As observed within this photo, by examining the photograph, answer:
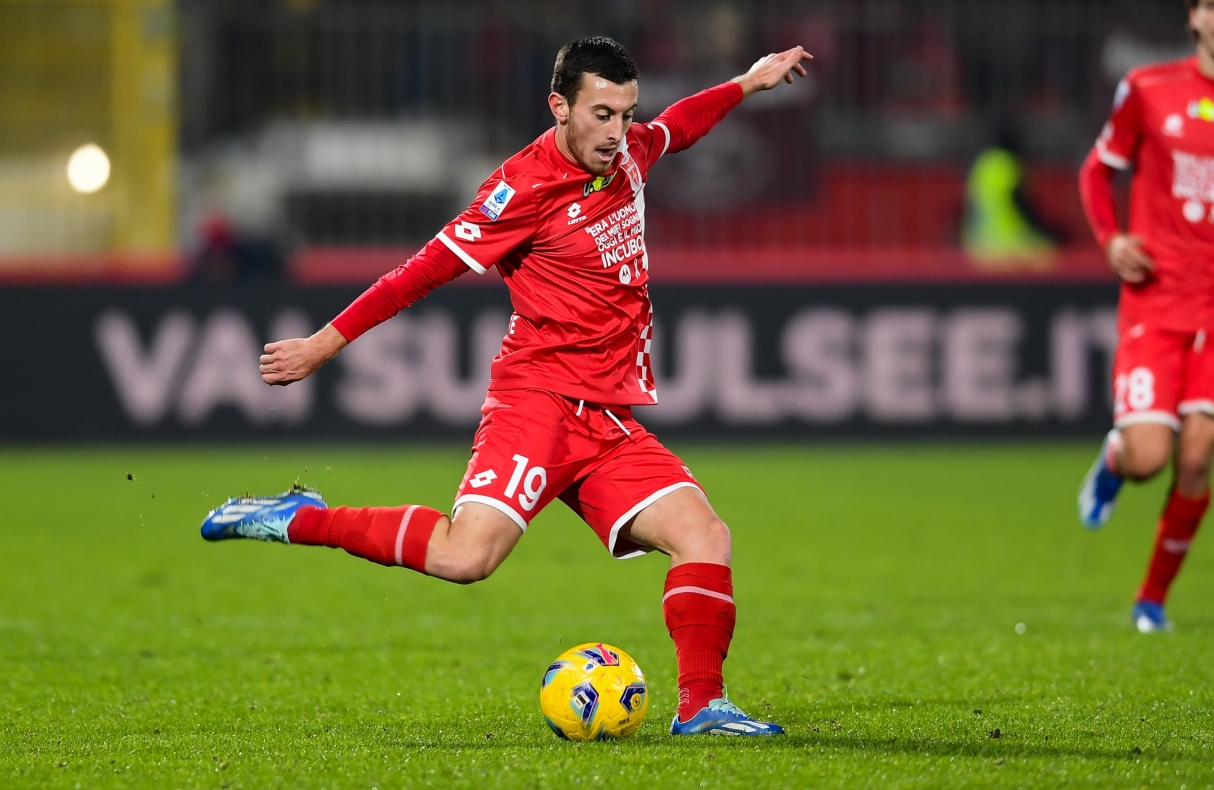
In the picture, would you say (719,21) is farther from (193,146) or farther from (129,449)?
(129,449)

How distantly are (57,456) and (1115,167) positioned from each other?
10239mm

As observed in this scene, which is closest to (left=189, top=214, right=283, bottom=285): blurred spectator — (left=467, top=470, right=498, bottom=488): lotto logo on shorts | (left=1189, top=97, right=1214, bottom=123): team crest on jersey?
(left=1189, top=97, right=1214, bottom=123): team crest on jersey

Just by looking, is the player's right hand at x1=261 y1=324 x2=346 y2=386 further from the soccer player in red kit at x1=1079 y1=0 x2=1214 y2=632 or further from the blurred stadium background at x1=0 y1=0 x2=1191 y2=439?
the blurred stadium background at x1=0 y1=0 x2=1191 y2=439

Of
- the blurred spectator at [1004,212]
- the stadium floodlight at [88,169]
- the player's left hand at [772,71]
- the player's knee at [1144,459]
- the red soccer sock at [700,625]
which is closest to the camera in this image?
the red soccer sock at [700,625]

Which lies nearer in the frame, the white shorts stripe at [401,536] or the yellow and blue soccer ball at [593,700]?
the yellow and blue soccer ball at [593,700]

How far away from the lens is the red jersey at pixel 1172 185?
22.0ft

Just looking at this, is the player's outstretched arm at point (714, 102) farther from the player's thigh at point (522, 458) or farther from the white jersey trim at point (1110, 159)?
the white jersey trim at point (1110, 159)

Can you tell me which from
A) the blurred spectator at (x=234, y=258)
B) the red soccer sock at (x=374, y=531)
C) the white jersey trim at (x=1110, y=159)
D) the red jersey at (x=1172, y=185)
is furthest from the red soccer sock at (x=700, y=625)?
the blurred spectator at (x=234, y=258)

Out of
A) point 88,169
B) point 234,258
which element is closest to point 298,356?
point 234,258

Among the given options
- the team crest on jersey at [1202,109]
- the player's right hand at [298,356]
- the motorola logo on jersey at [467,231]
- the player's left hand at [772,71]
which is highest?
the player's left hand at [772,71]

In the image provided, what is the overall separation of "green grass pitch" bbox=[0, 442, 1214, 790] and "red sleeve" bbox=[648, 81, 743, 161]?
1.65 m

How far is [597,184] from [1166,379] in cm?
279

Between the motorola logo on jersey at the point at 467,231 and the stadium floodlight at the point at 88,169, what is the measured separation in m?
13.0

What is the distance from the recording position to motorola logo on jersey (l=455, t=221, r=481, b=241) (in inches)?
196
